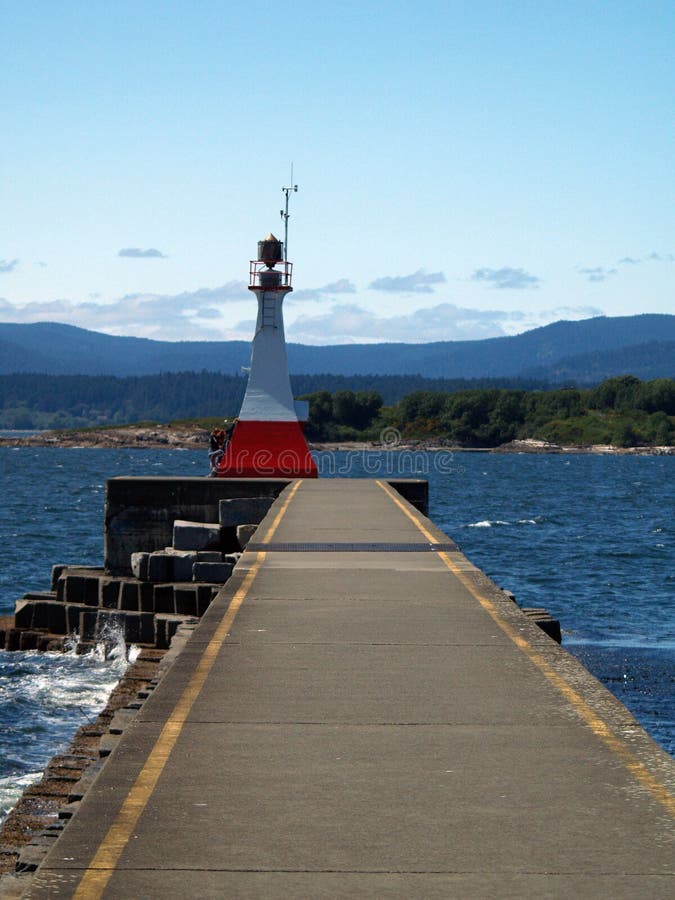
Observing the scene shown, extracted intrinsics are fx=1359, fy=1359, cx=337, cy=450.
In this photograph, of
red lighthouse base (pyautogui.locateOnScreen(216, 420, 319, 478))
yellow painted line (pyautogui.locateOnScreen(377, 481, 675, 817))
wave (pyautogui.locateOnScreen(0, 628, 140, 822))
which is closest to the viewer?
yellow painted line (pyautogui.locateOnScreen(377, 481, 675, 817))

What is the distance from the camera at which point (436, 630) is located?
11.5 meters

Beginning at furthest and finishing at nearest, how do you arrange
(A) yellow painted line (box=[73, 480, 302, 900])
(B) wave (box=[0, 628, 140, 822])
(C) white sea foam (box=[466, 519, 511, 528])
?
(C) white sea foam (box=[466, 519, 511, 528]) < (B) wave (box=[0, 628, 140, 822]) < (A) yellow painted line (box=[73, 480, 302, 900])

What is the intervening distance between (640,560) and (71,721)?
28.2 meters

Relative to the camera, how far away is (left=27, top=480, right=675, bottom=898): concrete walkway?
561 cm

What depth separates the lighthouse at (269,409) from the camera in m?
33.3

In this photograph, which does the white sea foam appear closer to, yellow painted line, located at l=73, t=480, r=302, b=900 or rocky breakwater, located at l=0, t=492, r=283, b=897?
rocky breakwater, located at l=0, t=492, r=283, b=897

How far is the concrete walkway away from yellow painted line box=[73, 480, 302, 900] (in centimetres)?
1

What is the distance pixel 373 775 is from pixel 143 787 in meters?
1.19

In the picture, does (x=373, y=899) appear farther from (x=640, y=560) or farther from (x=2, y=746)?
(x=640, y=560)

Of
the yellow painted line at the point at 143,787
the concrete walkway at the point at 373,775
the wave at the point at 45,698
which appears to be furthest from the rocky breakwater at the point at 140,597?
the yellow painted line at the point at 143,787

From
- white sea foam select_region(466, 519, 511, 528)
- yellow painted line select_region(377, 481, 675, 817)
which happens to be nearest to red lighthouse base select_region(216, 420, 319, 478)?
yellow painted line select_region(377, 481, 675, 817)

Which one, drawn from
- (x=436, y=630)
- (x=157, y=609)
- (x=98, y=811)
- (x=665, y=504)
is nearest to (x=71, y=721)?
(x=157, y=609)

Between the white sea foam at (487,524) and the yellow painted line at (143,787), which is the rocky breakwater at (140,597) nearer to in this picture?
the yellow painted line at (143,787)

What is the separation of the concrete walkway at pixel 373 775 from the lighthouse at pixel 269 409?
21012 millimetres
